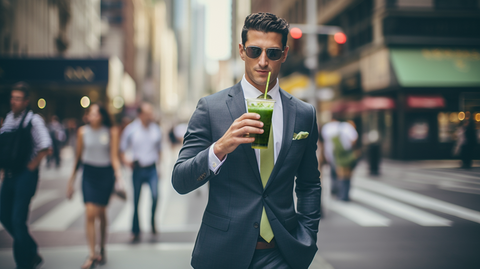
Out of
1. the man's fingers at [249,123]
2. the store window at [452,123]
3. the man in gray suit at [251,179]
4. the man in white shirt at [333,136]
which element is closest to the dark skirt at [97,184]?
the man in gray suit at [251,179]

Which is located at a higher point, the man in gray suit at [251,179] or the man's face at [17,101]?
the man's face at [17,101]

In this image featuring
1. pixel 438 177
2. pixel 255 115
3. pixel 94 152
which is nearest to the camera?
pixel 255 115

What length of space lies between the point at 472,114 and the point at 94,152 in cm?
445

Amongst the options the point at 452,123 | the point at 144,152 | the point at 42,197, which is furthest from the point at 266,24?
the point at 42,197

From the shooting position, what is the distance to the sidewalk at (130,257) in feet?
15.6

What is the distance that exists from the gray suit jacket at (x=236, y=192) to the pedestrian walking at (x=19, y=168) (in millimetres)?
3164

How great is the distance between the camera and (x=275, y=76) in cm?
207

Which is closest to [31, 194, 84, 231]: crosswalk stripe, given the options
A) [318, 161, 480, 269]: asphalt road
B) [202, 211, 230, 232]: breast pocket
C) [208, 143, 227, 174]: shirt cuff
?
[318, 161, 480, 269]: asphalt road

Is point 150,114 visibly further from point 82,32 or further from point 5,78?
point 82,32

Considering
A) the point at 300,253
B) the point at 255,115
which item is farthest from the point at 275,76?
the point at 300,253

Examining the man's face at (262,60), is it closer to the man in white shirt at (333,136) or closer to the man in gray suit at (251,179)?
the man in gray suit at (251,179)

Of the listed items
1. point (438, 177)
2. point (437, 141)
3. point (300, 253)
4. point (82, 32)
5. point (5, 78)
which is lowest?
point (300, 253)

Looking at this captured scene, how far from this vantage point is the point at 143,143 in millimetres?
6551

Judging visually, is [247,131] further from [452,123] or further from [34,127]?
[34,127]
